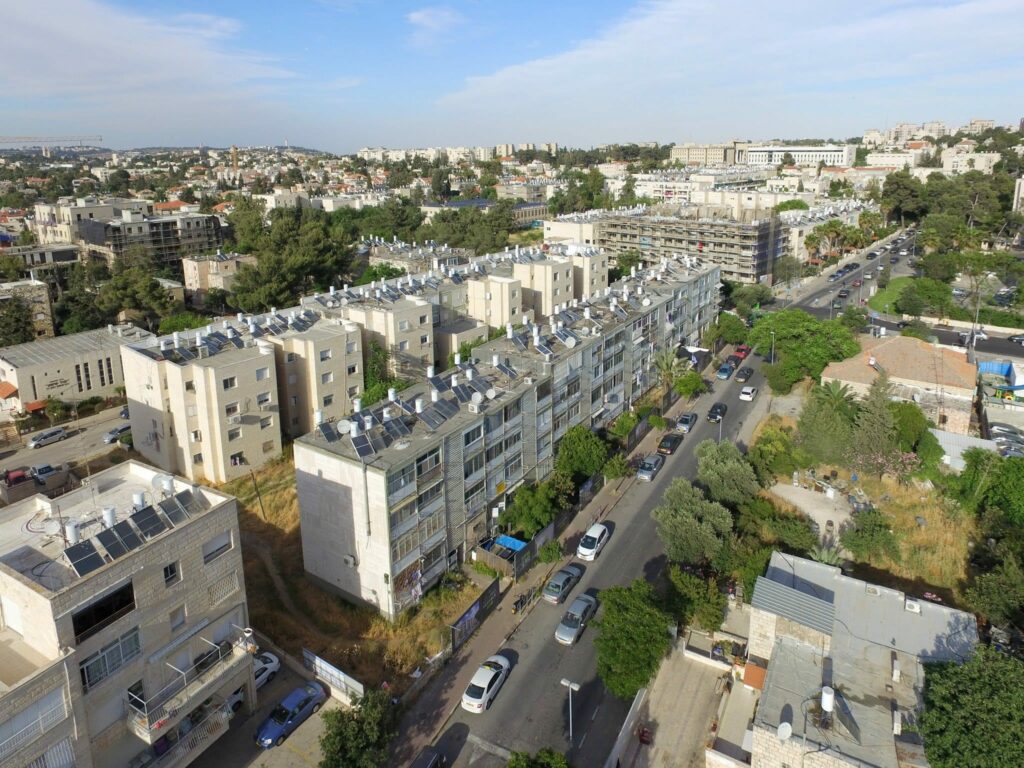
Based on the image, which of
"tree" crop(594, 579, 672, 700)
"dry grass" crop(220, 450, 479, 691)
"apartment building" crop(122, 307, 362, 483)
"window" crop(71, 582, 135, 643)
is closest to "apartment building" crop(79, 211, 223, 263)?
"apartment building" crop(122, 307, 362, 483)

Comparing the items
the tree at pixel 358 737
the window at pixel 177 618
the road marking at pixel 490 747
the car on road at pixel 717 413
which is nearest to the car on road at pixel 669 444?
the car on road at pixel 717 413

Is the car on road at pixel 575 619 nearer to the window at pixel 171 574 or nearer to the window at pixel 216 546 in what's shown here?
the window at pixel 216 546

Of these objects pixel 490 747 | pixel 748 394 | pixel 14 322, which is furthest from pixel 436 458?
pixel 14 322

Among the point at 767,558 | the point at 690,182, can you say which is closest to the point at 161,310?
the point at 767,558

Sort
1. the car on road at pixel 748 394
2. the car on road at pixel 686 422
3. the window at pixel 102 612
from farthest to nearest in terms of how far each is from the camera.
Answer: the car on road at pixel 748 394 < the car on road at pixel 686 422 < the window at pixel 102 612

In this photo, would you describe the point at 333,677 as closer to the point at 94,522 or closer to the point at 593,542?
the point at 94,522

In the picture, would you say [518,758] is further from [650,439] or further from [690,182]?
[690,182]
